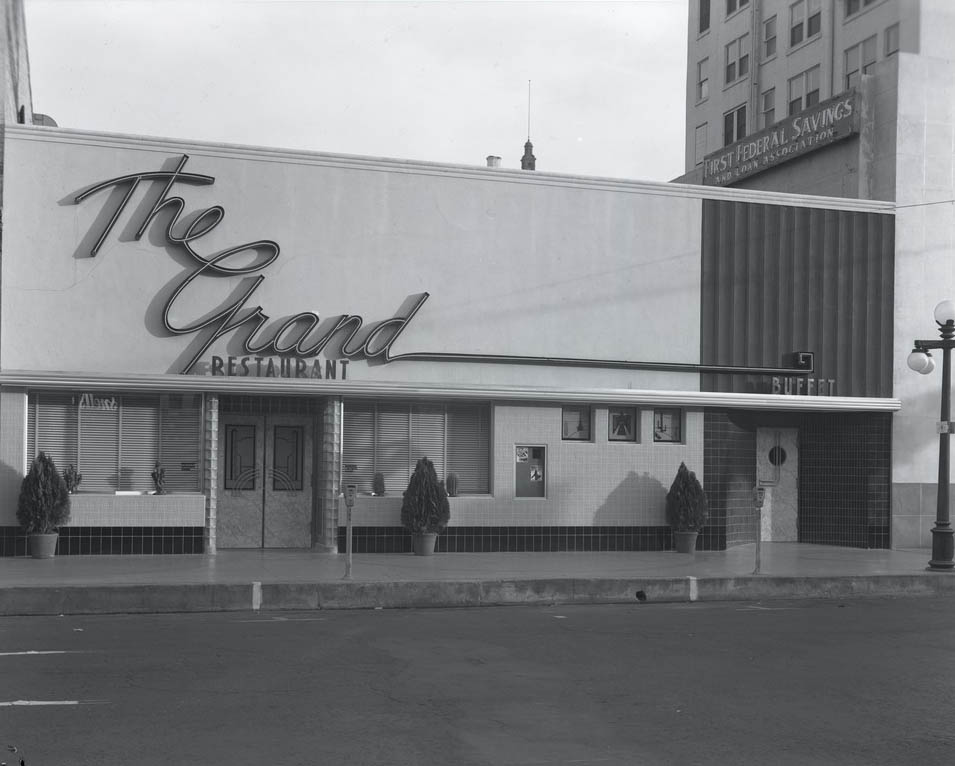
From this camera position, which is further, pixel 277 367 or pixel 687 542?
pixel 687 542

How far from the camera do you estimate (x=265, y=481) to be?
20078 mm

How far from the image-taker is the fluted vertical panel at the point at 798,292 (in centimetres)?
2175

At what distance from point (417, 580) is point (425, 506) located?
3.96 metres

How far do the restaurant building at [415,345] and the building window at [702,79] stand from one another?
33.0 metres

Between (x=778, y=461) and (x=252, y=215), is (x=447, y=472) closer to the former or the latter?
(x=252, y=215)

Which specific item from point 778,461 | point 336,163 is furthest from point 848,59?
point 336,163

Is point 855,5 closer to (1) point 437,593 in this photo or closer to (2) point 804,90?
(2) point 804,90

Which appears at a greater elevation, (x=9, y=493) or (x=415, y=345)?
(x=415, y=345)

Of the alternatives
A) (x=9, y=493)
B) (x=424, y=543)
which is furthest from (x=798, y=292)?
(x=9, y=493)

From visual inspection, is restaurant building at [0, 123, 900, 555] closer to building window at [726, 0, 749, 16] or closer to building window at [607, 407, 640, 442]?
building window at [607, 407, 640, 442]

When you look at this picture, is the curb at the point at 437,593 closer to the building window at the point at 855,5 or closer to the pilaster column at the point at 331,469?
the pilaster column at the point at 331,469

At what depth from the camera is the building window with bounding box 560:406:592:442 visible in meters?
20.9

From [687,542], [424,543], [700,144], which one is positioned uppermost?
[700,144]

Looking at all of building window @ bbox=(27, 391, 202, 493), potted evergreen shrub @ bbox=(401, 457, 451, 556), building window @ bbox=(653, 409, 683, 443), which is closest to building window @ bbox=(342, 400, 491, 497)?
potted evergreen shrub @ bbox=(401, 457, 451, 556)
